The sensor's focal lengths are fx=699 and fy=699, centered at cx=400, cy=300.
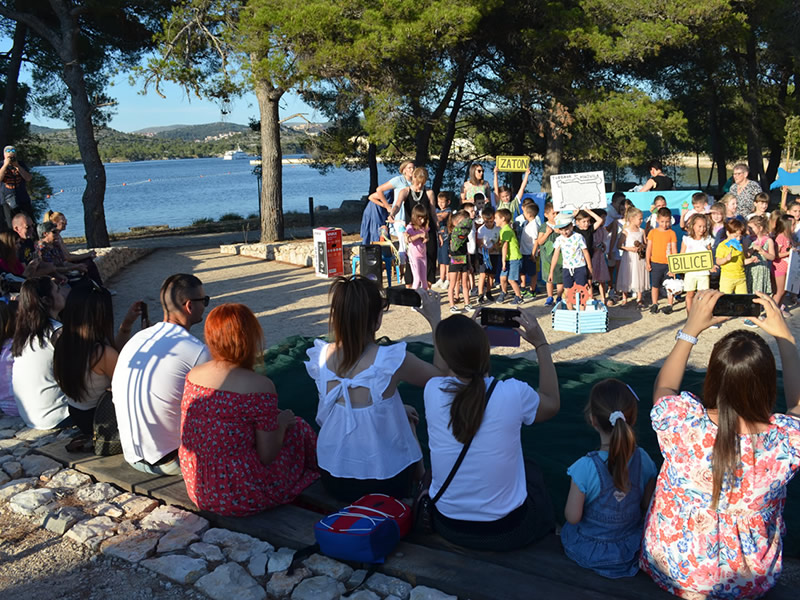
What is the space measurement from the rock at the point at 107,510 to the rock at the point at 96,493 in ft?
0.22

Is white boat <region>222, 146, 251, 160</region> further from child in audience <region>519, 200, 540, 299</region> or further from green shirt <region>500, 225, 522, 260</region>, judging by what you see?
green shirt <region>500, 225, 522, 260</region>

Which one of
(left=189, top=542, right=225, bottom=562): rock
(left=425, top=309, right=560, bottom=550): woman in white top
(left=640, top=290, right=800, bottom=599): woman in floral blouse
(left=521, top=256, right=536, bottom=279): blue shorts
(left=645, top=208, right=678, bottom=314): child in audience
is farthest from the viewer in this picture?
(left=521, top=256, right=536, bottom=279): blue shorts

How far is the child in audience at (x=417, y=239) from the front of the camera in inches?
323

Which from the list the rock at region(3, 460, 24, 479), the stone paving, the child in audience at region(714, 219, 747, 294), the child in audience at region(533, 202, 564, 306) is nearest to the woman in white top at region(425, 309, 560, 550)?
the stone paving

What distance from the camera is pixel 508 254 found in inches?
341

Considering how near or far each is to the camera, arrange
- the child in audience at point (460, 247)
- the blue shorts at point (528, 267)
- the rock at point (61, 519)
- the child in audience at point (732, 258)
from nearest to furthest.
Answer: the rock at point (61, 519) < the child in audience at point (732, 258) < the child in audience at point (460, 247) < the blue shorts at point (528, 267)

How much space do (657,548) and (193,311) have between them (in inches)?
101

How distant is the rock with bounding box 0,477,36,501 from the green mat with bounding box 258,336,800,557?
153 centimetres

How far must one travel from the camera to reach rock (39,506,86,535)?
350cm

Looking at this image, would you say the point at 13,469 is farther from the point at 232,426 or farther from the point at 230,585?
the point at 230,585

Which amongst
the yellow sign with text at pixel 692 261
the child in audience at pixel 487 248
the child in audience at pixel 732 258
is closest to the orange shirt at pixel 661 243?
the child in audience at pixel 732 258

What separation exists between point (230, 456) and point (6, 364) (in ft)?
8.63

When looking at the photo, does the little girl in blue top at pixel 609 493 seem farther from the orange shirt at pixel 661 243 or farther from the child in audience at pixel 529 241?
the child in audience at pixel 529 241

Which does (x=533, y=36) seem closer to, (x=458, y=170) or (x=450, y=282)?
(x=450, y=282)
